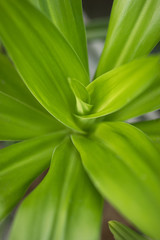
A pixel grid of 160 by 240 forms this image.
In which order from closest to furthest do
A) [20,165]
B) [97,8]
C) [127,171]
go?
[127,171]
[20,165]
[97,8]

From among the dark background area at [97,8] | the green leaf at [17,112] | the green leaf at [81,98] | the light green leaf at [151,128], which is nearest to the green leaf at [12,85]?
the green leaf at [17,112]

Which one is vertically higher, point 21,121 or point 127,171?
point 21,121

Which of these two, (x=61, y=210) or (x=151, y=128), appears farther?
(x=151, y=128)

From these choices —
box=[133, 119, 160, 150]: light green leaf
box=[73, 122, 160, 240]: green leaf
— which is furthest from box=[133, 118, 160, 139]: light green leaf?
box=[73, 122, 160, 240]: green leaf

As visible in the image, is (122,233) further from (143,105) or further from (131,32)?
(131,32)

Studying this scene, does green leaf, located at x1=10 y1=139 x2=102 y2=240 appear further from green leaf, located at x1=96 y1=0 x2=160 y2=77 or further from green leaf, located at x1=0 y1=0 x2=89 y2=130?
green leaf, located at x1=96 y1=0 x2=160 y2=77

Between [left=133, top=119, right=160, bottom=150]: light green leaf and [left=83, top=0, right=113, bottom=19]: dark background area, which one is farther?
[left=83, top=0, right=113, bottom=19]: dark background area

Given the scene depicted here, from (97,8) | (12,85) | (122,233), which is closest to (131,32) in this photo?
(12,85)

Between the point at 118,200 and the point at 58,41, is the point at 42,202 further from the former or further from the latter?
the point at 58,41
